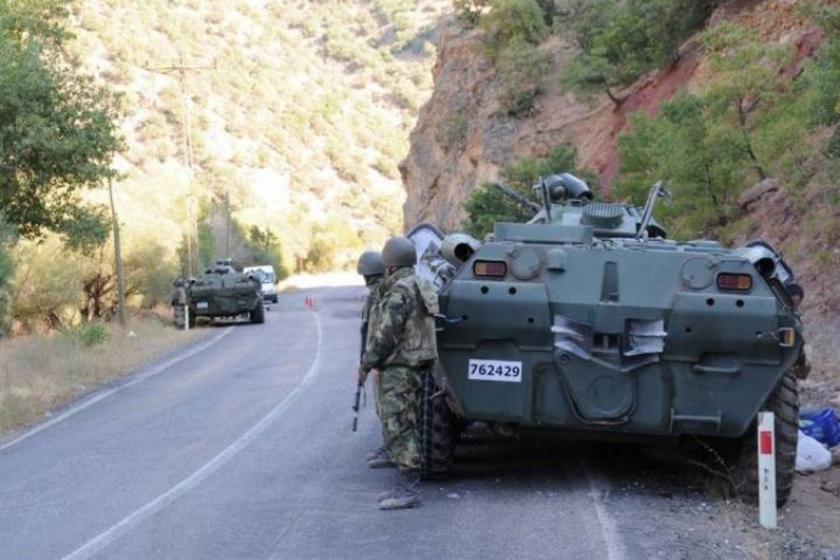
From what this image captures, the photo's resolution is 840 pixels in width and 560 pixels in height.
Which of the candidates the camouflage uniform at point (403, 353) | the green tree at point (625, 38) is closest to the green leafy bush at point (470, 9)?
the green tree at point (625, 38)

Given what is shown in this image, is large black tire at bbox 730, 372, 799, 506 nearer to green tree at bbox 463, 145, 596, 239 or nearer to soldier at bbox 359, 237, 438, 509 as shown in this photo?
soldier at bbox 359, 237, 438, 509

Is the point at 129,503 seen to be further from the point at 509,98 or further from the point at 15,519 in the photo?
the point at 509,98

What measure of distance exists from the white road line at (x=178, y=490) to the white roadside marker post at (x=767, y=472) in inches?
165

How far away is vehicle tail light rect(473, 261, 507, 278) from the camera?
884 centimetres

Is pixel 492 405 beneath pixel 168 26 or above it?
beneath

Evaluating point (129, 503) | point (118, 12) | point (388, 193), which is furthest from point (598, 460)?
point (388, 193)

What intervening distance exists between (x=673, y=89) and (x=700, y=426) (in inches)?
1027

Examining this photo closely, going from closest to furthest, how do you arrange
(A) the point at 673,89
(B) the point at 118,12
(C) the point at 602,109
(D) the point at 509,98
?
1. (A) the point at 673,89
2. (C) the point at 602,109
3. (D) the point at 509,98
4. (B) the point at 118,12

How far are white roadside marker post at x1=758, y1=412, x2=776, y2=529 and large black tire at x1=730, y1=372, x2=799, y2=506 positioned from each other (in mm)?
532

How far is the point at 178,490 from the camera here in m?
9.45

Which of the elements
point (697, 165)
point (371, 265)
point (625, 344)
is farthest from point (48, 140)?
point (625, 344)

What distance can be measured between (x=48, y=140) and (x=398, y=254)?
12.5 m

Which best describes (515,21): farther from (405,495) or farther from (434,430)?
(405,495)

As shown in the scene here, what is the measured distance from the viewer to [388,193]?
10569 cm
